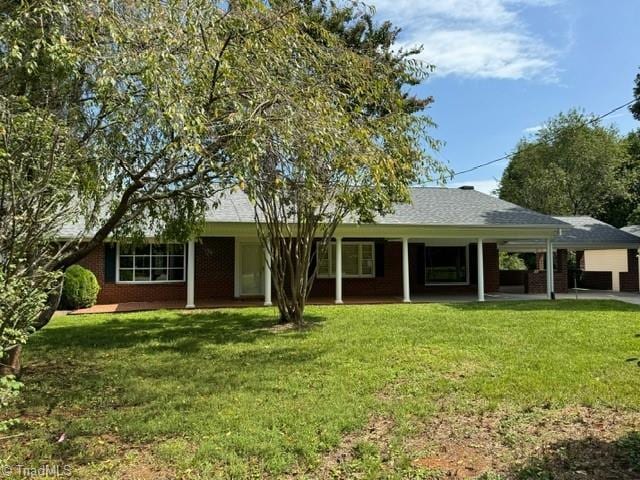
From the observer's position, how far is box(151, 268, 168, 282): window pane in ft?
53.9

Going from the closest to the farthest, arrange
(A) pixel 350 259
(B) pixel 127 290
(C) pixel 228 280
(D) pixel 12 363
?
(D) pixel 12 363 < (B) pixel 127 290 < (C) pixel 228 280 < (A) pixel 350 259

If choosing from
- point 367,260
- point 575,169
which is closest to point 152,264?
point 367,260

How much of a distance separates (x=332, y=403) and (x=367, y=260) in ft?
42.7

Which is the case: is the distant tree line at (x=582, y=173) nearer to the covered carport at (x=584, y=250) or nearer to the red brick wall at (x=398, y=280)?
the covered carport at (x=584, y=250)

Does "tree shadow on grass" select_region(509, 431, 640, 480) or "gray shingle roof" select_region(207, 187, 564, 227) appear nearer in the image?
"tree shadow on grass" select_region(509, 431, 640, 480)

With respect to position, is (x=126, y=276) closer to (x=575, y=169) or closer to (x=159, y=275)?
(x=159, y=275)

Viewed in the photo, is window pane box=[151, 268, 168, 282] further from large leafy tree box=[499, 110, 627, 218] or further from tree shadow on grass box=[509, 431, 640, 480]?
large leafy tree box=[499, 110, 627, 218]

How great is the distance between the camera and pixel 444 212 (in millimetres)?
17656

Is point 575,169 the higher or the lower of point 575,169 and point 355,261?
the higher

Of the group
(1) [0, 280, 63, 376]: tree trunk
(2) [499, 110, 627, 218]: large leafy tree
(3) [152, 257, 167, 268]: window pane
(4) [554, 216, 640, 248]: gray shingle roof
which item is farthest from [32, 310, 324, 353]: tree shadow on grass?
(2) [499, 110, 627, 218]: large leafy tree

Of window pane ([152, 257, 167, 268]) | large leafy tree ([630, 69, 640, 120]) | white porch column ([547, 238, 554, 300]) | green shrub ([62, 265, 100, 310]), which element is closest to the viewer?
green shrub ([62, 265, 100, 310])

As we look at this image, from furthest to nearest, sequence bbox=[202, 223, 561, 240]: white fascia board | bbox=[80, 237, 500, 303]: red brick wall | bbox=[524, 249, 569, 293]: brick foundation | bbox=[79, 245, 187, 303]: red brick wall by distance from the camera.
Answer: bbox=[524, 249, 569, 293]: brick foundation → bbox=[80, 237, 500, 303]: red brick wall → bbox=[79, 245, 187, 303]: red brick wall → bbox=[202, 223, 561, 240]: white fascia board

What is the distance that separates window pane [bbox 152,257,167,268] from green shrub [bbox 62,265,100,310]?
2063mm

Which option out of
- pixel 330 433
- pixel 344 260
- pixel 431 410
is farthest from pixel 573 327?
pixel 344 260
